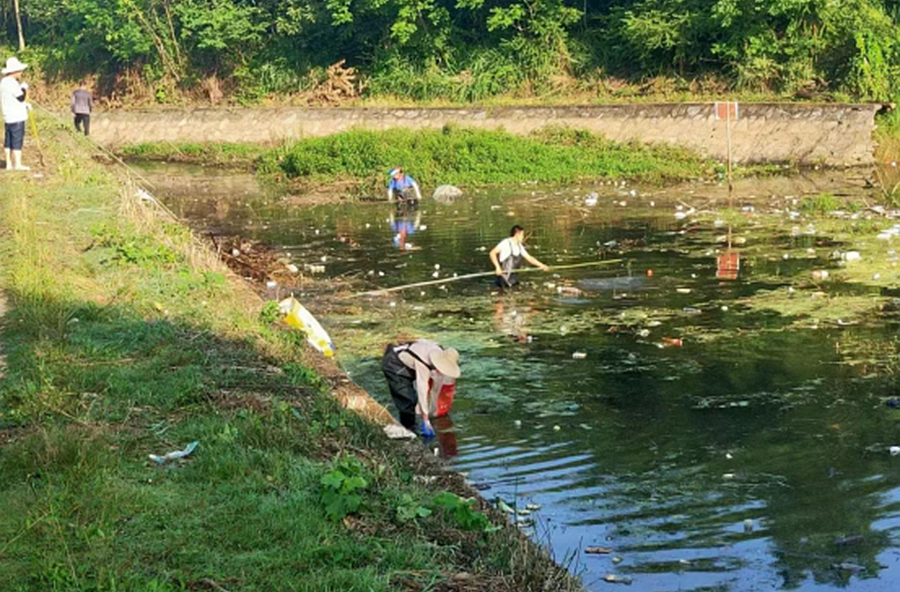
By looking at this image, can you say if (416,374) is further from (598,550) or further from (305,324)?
(598,550)

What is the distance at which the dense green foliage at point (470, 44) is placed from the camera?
3447cm

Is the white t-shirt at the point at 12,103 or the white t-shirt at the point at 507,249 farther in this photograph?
the white t-shirt at the point at 12,103

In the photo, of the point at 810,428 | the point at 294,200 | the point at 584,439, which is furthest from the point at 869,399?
the point at 294,200

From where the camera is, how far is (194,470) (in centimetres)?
754

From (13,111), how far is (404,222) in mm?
7947

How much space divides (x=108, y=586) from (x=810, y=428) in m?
6.89

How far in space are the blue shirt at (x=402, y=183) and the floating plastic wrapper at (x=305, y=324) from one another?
48.4 feet

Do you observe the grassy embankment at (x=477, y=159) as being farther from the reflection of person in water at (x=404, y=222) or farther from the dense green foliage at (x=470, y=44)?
the dense green foliage at (x=470, y=44)

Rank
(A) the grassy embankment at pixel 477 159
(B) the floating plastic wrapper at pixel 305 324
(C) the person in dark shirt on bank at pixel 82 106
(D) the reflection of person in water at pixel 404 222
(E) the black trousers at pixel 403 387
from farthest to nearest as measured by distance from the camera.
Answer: (C) the person in dark shirt on bank at pixel 82 106
(A) the grassy embankment at pixel 477 159
(D) the reflection of person in water at pixel 404 222
(B) the floating plastic wrapper at pixel 305 324
(E) the black trousers at pixel 403 387

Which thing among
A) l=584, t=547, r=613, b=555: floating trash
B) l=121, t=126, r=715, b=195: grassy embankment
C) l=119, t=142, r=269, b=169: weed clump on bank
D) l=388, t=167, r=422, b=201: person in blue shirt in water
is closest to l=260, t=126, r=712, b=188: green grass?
l=121, t=126, r=715, b=195: grassy embankment

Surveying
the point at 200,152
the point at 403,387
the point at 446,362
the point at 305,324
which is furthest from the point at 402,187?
the point at 446,362

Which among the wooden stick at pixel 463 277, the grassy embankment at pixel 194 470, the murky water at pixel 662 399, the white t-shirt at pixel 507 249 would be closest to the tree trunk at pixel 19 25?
the murky water at pixel 662 399

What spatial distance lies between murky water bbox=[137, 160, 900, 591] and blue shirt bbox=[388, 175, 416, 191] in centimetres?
504

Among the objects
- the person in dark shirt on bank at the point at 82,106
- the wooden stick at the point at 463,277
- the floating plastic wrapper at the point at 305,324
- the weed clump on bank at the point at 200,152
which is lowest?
the weed clump on bank at the point at 200,152
